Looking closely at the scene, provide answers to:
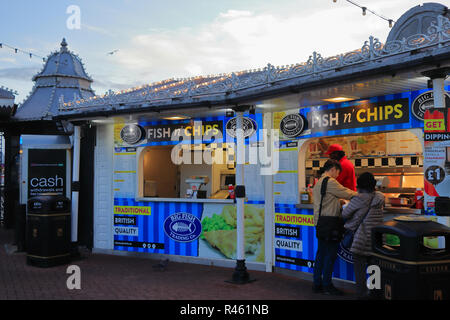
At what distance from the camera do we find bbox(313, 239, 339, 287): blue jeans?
6410 mm

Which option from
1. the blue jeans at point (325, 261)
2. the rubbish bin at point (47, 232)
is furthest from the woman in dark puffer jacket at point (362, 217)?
the rubbish bin at point (47, 232)

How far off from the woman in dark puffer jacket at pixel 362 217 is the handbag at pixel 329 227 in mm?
393

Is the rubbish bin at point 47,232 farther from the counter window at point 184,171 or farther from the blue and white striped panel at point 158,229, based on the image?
the counter window at point 184,171

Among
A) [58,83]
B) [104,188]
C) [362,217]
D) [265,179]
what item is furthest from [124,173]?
[58,83]

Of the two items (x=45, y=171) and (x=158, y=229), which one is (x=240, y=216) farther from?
(x=45, y=171)

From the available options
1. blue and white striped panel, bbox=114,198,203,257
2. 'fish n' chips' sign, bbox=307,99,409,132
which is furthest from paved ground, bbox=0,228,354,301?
'fish n' chips' sign, bbox=307,99,409,132

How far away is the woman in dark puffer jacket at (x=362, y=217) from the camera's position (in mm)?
5734

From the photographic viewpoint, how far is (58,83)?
57.5 feet

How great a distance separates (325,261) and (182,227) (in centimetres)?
379

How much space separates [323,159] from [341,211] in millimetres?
3943

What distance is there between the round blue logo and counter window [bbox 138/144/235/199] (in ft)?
1.97

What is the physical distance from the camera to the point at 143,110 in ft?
29.3

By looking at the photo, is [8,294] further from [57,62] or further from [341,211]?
[57,62]
